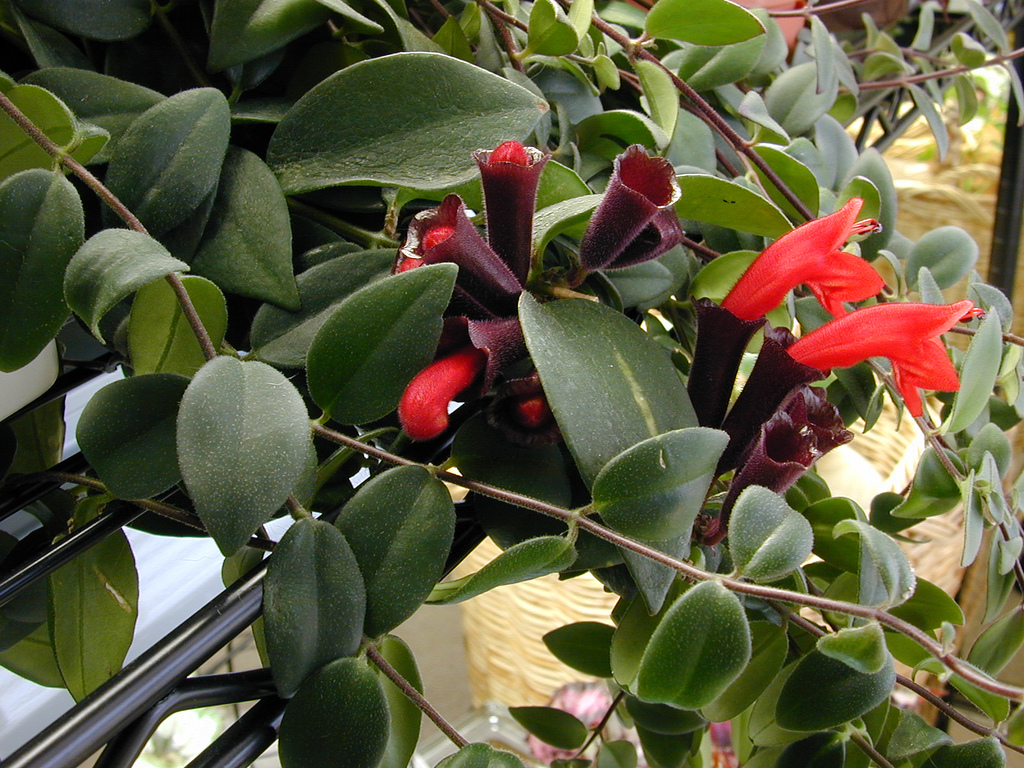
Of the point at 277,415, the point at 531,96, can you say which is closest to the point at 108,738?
the point at 277,415

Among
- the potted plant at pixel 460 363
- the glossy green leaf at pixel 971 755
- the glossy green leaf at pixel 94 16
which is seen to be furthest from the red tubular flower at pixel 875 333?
the glossy green leaf at pixel 94 16

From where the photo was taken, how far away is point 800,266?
23cm

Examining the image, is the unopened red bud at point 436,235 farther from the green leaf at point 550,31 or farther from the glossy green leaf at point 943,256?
the glossy green leaf at point 943,256

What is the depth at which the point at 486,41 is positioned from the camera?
0.93ft

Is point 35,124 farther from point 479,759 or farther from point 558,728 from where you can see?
point 558,728

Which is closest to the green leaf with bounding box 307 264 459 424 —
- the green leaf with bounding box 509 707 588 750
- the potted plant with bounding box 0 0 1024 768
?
the potted plant with bounding box 0 0 1024 768

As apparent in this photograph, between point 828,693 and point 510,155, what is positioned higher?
point 510,155

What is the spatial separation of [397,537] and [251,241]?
0.09m

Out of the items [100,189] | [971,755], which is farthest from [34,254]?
[971,755]

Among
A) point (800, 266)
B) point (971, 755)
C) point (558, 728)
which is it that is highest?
point (800, 266)

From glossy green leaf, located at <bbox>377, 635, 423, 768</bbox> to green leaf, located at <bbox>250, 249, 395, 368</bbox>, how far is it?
8cm

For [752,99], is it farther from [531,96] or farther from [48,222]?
[48,222]

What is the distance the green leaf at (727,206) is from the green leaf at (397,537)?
0.11 m

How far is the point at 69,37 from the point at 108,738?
214 millimetres
